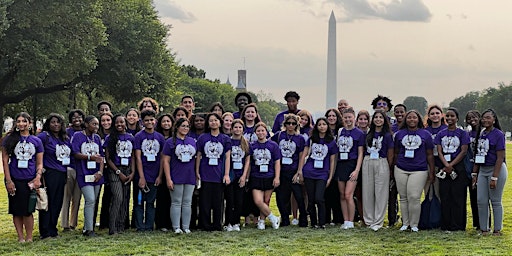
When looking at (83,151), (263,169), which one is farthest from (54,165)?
(263,169)

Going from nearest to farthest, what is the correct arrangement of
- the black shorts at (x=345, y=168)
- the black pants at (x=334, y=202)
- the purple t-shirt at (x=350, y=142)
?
1. the purple t-shirt at (x=350, y=142)
2. the black shorts at (x=345, y=168)
3. the black pants at (x=334, y=202)

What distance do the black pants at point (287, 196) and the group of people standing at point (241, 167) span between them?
1 centimetres

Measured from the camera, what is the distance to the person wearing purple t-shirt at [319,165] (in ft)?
29.5

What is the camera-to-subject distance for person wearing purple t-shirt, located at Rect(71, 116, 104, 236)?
827 centimetres

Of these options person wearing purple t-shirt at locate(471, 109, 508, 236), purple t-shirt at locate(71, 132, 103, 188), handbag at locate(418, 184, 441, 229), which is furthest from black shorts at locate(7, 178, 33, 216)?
person wearing purple t-shirt at locate(471, 109, 508, 236)

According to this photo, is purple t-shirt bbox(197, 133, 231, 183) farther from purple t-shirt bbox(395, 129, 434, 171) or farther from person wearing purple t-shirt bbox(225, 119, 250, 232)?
purple t-shirt bbox(395, 129, 434, 171)

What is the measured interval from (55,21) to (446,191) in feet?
68.6

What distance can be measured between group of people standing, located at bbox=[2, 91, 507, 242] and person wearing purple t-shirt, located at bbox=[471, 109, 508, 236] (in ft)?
0.05

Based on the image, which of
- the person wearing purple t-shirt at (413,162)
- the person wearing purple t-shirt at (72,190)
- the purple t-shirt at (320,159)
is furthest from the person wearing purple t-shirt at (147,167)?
the person wearing purple t-shirt at (413,162)

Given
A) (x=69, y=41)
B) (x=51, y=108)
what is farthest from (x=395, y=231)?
(x=51, y=108)

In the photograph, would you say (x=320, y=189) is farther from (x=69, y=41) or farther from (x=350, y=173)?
(x=69, y=41)

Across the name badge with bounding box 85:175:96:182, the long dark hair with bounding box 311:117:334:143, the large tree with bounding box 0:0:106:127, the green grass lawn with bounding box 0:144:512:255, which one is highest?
the large tree with bounding box 0:0:106:127

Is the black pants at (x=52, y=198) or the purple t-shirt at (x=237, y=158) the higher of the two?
the purple t-shirt at (x=237, y=158)

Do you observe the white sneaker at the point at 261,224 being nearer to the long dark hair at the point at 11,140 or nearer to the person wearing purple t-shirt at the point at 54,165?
the person wearing purple t-shirt at the point at 54,165
